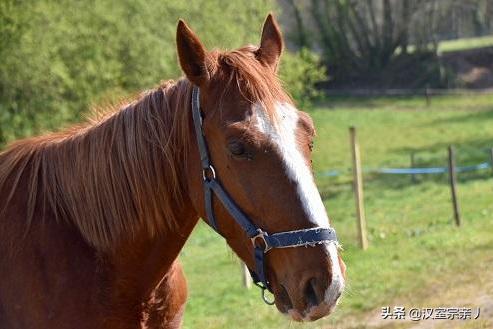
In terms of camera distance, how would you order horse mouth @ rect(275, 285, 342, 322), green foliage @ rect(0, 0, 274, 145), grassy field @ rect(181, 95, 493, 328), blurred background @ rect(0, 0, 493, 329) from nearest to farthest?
1. horse mouth @ rect(275, 285, 342, 322)
2. grassy field @ rect(181, 95, 493, 328)
3. blurred background @ rect(0, 0, 493, 329)
4. green foliage @ rect(0, 0, 274, 145)

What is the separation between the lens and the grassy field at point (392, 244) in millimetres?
8086

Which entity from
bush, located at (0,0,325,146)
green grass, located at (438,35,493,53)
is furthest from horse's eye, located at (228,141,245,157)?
green grass, located at (438,35,493,53)

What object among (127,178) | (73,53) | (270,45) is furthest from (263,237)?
(73,53)

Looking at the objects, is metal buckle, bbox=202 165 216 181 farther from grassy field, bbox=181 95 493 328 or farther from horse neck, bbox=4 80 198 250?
grassy field, bbox=181 95 493 328

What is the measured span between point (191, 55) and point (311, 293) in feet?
3.34

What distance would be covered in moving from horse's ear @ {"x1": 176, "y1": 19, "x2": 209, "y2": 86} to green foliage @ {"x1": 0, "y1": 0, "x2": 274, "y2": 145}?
12.3m

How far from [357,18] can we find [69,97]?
98.3 ft

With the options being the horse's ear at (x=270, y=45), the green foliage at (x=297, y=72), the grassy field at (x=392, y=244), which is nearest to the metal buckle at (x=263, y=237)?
the grassy field at (x=392, y=244)

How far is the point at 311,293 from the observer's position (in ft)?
9.03

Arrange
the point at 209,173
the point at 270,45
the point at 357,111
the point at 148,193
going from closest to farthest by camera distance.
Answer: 1. the point at 209,173
2. the point at 148,193
3. the point at 270,45
4. the point at 357,111

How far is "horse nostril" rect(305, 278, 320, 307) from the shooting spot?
2729 mm

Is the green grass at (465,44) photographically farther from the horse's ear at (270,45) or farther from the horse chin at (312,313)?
the horse chin at (312,313)

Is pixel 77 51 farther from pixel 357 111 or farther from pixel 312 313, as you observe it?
pixel 357 111

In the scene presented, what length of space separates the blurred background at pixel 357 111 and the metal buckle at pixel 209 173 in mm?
569
